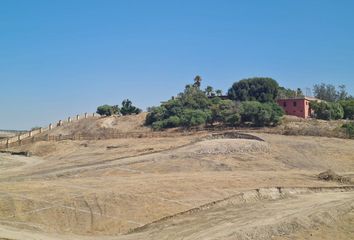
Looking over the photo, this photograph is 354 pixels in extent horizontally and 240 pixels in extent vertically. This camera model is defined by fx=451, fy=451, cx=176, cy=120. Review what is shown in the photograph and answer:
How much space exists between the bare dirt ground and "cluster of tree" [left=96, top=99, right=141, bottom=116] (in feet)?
146

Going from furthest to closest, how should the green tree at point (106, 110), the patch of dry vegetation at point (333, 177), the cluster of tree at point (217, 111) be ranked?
the green tree at point (106, 110) < the cluster of tree at point (217, 111) < the patch of dry vegetation at point (333, 177)

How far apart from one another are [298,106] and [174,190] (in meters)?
51.9

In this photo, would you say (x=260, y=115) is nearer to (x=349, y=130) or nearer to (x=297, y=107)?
(x=349, y=130)

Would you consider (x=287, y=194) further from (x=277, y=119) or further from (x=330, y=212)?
(x=277, y=119)

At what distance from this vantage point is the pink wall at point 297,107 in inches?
3002

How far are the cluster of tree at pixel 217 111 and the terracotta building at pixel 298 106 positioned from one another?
3976 millimetres

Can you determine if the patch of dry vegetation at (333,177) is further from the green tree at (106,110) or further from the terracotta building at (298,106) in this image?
the green tree at (106,110)

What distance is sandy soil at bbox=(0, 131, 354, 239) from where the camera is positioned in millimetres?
22156

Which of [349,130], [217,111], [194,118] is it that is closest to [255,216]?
[349,130]

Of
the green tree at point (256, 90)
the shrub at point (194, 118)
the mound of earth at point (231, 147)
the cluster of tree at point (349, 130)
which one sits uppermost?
the green tree at point (256, 90)

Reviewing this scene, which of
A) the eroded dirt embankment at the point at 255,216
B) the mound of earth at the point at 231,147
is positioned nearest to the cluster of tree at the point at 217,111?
the mound of earth at the point at 231,147

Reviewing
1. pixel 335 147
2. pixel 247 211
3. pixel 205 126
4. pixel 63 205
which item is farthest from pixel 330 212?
pixel 205 126

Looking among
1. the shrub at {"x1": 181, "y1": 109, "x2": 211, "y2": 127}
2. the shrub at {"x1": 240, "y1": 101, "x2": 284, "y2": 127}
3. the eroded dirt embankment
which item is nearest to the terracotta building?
the shrub at {"x1": 240, "y1": 101, "x2": 284, "y2": 127}

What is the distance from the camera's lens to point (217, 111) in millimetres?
71938
